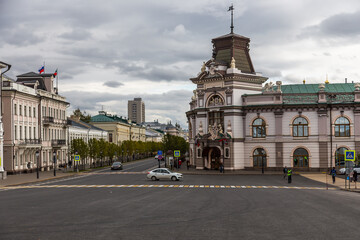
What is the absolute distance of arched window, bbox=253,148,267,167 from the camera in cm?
6631

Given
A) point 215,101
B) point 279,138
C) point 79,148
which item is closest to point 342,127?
point 279,138

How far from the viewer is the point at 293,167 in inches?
2554

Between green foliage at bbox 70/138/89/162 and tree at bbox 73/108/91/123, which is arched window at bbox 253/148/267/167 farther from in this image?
tree at bbox 73/108/91/123

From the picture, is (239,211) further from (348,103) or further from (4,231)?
(348,103)

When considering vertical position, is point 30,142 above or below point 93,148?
above

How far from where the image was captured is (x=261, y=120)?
6638 centimetres

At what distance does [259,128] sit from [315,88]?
1381 cm

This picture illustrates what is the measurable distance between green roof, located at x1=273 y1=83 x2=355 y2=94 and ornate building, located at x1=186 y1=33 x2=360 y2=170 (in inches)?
10.0

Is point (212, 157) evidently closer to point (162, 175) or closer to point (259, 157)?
point (259, 157)

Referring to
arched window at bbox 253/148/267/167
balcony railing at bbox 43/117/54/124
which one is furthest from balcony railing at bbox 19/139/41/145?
arched window at bbox 253/148/267/167

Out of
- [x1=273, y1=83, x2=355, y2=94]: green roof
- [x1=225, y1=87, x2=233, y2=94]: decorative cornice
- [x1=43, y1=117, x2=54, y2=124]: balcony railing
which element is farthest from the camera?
[x1=43, y1=117, x2=54, y2=124]: balcony railing

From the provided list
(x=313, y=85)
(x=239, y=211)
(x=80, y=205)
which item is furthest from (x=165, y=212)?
(x=313, y=85)

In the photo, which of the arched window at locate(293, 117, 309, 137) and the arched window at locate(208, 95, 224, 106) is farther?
the arched window at locate(208, 95, 224, 106)

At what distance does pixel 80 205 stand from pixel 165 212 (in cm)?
589
